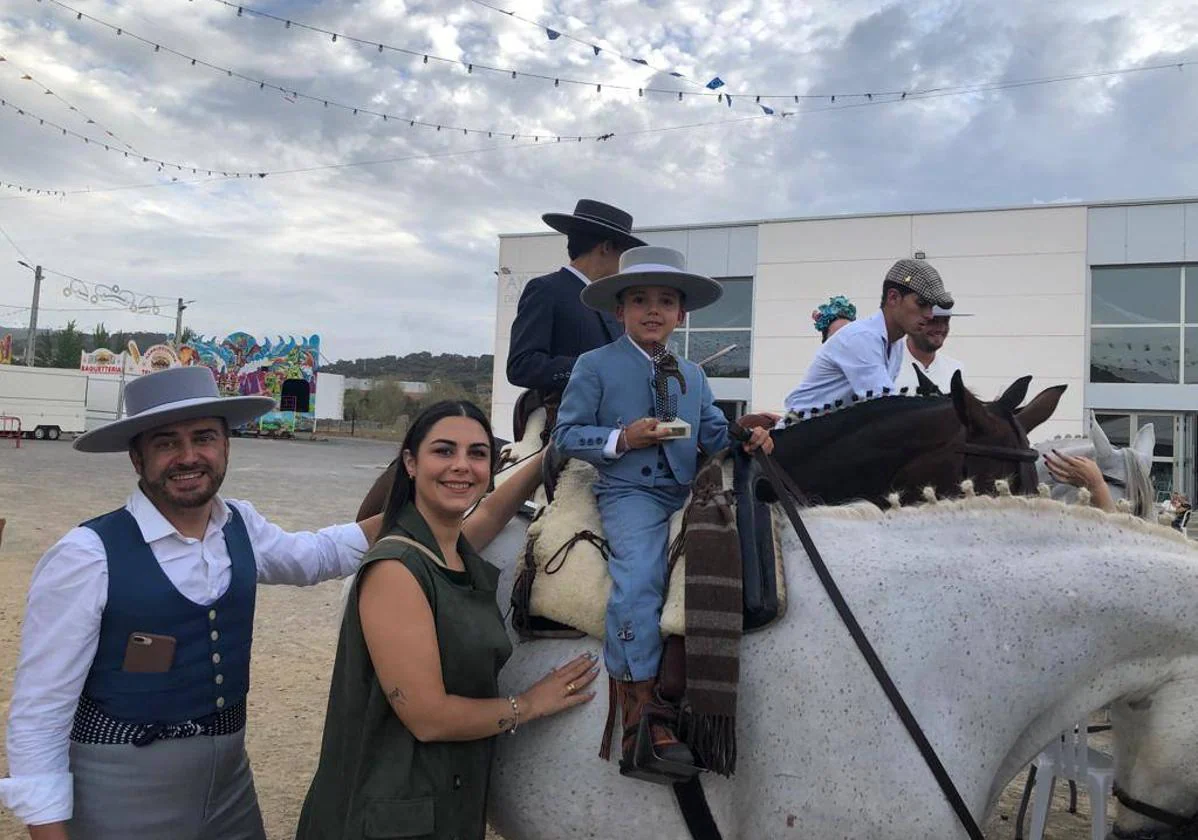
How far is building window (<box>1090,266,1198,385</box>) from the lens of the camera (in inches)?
661

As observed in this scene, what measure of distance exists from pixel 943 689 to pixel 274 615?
724 cm

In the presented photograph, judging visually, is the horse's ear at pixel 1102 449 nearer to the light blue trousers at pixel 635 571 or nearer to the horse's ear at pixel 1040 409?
the horse's ear at pixel 1040 409

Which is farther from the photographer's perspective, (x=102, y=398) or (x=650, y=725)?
(x=102, y=398)

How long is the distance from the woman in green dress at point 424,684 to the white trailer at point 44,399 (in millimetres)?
33300

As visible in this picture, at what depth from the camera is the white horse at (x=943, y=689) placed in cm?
191

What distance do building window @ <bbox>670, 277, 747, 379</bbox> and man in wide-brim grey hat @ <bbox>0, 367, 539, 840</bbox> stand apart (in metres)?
18.4

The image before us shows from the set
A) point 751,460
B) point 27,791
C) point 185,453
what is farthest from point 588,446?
point 27,791

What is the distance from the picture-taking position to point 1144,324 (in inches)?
677

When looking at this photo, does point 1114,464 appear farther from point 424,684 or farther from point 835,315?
point 424,684

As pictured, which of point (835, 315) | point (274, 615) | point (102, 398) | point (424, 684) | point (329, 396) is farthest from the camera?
point (329, 396)

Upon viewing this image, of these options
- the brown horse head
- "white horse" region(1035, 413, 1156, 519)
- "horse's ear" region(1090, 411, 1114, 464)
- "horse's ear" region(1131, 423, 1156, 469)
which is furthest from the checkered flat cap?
"horse's ear" region(1131, 423, 1156, 469)

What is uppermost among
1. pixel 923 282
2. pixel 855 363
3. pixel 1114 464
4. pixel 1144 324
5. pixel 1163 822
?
pixel 1144 324

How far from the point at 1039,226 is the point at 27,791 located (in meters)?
20.0

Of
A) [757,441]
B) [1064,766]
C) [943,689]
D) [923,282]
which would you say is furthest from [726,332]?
[943,689]
